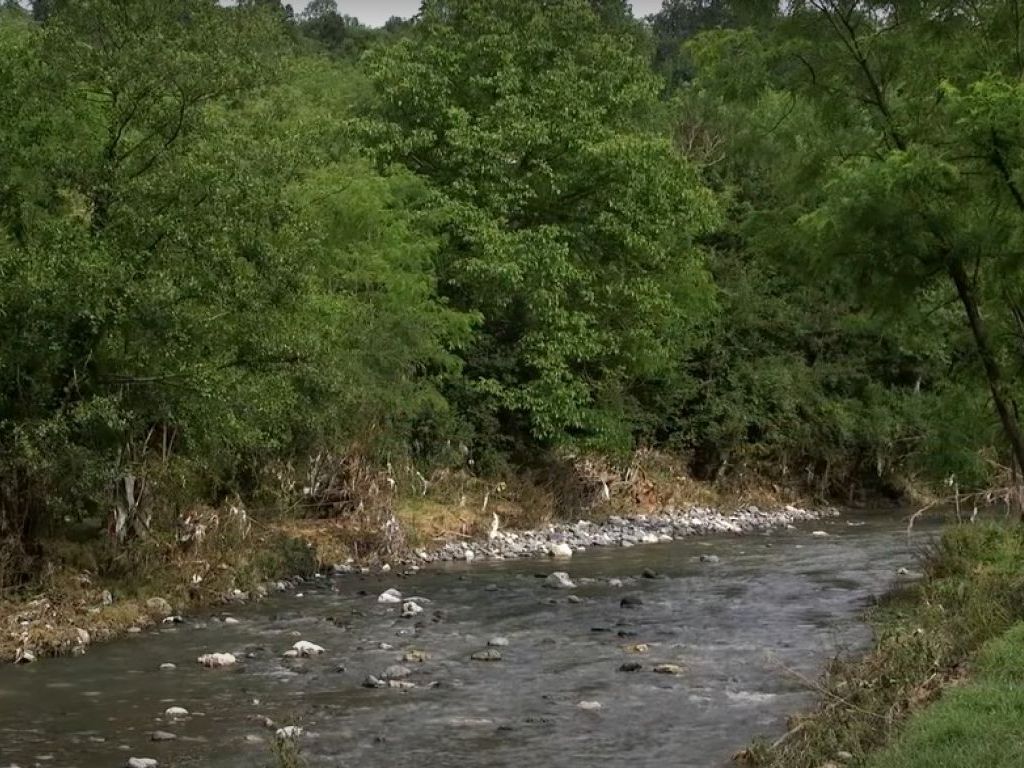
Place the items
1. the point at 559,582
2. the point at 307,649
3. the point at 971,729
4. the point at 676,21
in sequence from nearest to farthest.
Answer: the point at 971,729, the point at 307,649, the point at 559,582, the point at 676,21

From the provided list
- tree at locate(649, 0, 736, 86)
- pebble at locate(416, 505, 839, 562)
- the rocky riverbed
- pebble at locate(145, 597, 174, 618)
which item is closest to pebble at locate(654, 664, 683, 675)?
pebble at locate(145, 597, 174, 618)

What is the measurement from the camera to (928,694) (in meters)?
9.16

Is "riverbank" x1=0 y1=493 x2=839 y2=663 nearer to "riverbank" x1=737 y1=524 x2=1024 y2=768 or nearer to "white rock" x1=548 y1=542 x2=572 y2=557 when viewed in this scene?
"white rock" x1=548 y1=542 x2=572 y2=557

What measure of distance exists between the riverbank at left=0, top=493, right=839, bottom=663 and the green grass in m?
10.1

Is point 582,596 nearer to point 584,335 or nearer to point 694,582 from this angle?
point 694,582

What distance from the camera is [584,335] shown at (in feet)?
96.1

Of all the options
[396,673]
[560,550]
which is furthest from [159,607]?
[560,550]

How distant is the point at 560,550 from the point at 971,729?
1619 cm

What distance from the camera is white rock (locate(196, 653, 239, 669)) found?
13.5m

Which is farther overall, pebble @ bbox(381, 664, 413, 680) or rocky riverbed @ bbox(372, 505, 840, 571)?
rocky riverbed @ bbox(372, 505, 840, 571)

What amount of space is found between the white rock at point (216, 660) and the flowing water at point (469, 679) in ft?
0.40

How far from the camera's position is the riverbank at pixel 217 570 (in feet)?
48.3

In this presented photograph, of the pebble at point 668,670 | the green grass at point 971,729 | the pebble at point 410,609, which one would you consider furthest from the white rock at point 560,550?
the green grass at point 971,729

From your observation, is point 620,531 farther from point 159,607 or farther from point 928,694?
point 928,694
